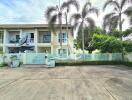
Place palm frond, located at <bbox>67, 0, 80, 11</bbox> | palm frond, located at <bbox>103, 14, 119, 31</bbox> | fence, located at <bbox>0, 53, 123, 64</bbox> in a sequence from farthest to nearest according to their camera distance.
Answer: palm frond, located at <bbox>67, 0, 80, 11</bbox>, palm frond, located at <bbox>103, 14, 119, 31</bbox>, fence, located at <bbox>0, 53, 123, 64</bbox>

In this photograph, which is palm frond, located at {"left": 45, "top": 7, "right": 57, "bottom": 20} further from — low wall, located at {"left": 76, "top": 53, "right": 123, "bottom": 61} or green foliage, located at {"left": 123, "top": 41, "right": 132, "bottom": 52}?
green foliage, located at {"left": 123, "top": 41, "right": 132, "bottom": 52}

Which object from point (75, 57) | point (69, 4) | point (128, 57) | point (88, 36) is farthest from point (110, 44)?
point (69, 4)

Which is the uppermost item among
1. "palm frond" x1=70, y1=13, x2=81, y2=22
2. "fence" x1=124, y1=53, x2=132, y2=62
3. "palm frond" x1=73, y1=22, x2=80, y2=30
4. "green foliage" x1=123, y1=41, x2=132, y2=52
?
"palm frond" x1=70, y1=13, x2=81, y2=22

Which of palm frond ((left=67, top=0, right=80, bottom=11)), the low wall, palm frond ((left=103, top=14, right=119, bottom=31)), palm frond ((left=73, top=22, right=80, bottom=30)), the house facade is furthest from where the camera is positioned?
the house facade

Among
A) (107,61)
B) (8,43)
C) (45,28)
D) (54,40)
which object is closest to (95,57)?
(107,61)

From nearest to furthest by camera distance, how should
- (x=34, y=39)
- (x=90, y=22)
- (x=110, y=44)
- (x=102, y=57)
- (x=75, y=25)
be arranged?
(x=110, y=44) → (x=102, y=57) → (x=90, y=22) → (x=75, y=25) → (x=34, y=39)

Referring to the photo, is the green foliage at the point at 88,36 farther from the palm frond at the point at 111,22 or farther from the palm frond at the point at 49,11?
the palm frond at the point at 49,11

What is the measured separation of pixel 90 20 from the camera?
101ft

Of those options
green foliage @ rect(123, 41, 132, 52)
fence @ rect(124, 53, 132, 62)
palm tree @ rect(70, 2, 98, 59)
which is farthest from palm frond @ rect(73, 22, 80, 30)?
fence @ rect(124, 53, 132, 62)

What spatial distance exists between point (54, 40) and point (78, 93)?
26214 millimetres

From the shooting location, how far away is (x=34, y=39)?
1351 inches

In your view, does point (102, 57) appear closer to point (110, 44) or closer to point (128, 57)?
point (110, 44)

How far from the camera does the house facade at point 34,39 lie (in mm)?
33812

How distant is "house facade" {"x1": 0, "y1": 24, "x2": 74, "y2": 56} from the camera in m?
33.8
